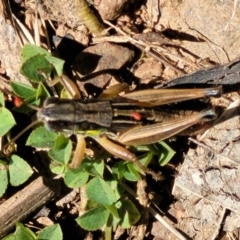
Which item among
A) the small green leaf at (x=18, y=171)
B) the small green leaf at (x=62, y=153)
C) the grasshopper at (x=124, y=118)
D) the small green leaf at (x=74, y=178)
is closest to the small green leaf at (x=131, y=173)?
the grasshopper at (x=124, y=118)

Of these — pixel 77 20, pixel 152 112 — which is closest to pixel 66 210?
pixel 152 112

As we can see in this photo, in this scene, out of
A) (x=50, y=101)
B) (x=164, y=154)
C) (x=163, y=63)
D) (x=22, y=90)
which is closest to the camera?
(x=50, y=101)

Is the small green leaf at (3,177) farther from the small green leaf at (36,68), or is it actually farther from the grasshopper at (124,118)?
the small green leaf at (36,68)

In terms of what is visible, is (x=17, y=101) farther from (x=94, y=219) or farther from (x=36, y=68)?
(x=94, y=219)

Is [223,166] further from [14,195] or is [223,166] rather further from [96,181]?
[14,195]

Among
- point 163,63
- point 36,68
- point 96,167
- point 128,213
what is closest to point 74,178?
point 96,167
